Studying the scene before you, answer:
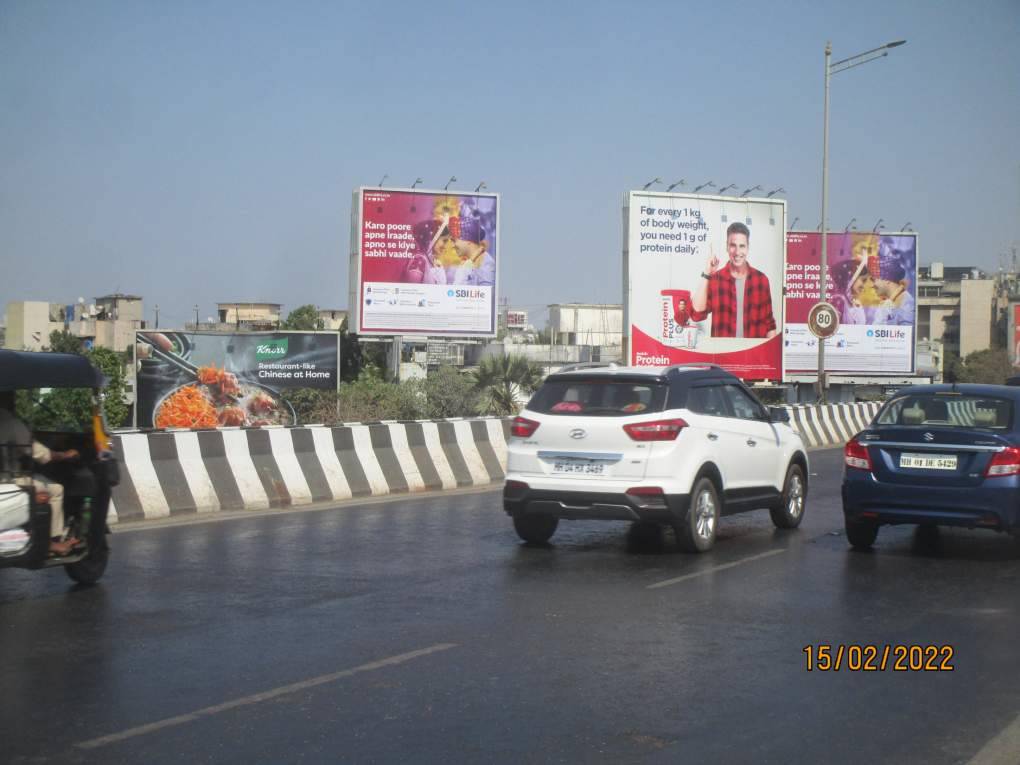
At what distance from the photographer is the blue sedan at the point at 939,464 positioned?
1100cm

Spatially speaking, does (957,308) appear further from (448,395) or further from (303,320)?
(448,395)

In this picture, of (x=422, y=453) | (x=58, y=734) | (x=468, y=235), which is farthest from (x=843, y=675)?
(x=468, y=235)

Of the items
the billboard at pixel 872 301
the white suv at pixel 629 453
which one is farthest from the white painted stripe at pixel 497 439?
the billboard at pixel 872 301

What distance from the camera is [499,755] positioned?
543cm

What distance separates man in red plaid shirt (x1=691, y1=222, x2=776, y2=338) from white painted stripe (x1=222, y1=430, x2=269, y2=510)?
25377 mm

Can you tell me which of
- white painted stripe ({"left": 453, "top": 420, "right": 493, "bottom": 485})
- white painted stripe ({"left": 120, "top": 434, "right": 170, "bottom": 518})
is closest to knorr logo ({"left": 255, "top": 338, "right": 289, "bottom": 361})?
white painted stripe ({"left": 453, "top": 420, "right": 493, "bottom": 485})

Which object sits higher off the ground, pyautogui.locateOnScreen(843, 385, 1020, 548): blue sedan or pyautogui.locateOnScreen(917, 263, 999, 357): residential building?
pyautogui.locateOnScreen(917, 263, 999, 357): residential building

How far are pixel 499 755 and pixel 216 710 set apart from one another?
4.99 ft

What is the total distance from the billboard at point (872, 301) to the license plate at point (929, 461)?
4668cm

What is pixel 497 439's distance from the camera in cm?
1980

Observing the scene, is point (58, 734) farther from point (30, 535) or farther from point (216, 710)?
point (30, 535)

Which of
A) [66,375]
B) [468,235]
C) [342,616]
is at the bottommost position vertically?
[342,616]

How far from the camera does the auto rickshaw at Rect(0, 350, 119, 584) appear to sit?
866 cm

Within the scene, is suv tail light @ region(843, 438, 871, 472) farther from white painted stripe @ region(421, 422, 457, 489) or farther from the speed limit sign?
the speed limit sign
